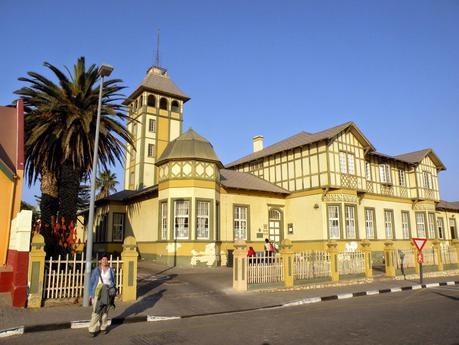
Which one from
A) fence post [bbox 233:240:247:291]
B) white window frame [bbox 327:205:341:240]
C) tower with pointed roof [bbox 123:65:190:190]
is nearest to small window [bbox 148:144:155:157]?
tower with pointed roof [bbox 123:65:190:190]

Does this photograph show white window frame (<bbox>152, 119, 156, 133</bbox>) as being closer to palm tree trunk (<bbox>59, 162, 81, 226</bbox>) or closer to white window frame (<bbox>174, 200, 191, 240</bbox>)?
white window frame (<bbox>174, 200, 191, 240</bbox>)

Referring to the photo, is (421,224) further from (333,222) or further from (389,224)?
(333,222)

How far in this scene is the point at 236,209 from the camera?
24109 millimetres

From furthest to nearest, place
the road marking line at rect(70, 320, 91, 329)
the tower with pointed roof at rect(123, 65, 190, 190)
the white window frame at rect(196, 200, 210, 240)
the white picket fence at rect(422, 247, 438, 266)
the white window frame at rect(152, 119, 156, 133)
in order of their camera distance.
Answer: the white window frame at rect(152, 119, 156, 133) < the tower with pointed roof at rect(123, 65, 190, 190) < the white picket fence at rect(422, 247, 438, 266) < the white window frame at rect(196, 200, 210, 240) < the road marking line at rect(70, 320, 91, 329)

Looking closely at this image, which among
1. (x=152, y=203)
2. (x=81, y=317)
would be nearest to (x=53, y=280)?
(x=81, y=317)

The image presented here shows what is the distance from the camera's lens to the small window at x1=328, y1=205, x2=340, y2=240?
2461 cm

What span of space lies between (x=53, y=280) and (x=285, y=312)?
6.84m

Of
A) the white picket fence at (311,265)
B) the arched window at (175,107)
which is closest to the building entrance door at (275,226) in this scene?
the white picket fence at (311,265)

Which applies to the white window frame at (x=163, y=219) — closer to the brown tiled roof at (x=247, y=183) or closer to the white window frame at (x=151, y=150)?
the brown tiled roof at (x=247, y=183)

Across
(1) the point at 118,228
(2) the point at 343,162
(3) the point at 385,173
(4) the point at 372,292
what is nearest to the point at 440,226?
(3) the point at 385,173

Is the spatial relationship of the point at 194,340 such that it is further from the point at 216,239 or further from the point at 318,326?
the point at 216,239

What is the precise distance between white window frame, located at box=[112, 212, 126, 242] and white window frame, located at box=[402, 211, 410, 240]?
22932 millimetres

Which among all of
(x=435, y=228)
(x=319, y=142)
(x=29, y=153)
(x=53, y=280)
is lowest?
(x=53, y=280)

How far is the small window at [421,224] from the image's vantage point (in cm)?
3217
